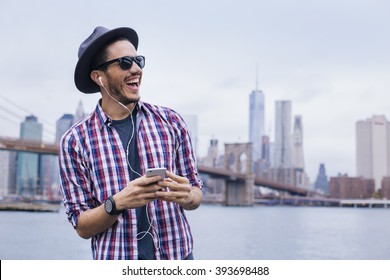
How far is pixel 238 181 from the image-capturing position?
37.7 m

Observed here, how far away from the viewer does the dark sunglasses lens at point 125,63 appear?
1291 millimetres

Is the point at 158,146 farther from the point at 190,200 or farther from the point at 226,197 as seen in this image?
the point at 226,197

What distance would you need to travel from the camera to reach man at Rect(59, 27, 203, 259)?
125 cm

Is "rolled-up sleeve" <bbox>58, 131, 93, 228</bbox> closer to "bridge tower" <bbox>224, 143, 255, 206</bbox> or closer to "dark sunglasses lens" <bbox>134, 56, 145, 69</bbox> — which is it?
"dark sunglasses lens" <bbox>134, 56, 145, 69</bbox>

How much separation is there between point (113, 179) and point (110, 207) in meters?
0.10

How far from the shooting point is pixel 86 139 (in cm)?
128

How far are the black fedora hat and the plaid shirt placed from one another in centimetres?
10

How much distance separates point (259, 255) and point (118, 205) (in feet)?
45.8

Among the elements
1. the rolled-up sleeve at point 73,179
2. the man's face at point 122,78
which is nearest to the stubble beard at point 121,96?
the man's face at point 122,78

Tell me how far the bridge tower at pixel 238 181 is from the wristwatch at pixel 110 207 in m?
35.6

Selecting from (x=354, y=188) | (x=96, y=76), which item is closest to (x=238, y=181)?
(x=354, y=188)
